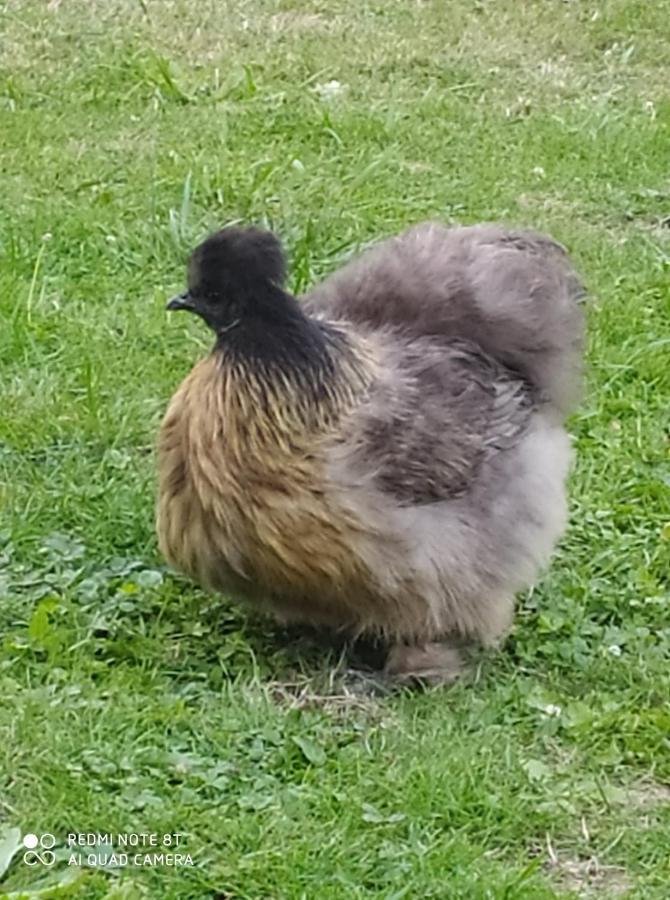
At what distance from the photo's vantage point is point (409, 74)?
28.2ft

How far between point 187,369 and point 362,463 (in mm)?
1599

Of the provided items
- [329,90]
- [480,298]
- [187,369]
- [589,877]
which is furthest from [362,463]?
[329,90]

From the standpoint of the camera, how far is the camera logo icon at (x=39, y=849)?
3.69 meters

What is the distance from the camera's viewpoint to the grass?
12.8 feet

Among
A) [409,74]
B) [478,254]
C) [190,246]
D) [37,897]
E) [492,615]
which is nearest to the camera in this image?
[37,897]

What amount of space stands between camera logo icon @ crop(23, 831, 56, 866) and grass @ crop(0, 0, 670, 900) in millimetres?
27

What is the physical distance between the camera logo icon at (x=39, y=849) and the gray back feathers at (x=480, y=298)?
5.36 feet

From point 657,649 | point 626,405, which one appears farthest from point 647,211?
point 657,649

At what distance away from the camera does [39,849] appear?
3719 mm

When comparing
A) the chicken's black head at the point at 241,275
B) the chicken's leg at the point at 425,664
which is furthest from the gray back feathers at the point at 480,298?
the chicken's leg at the point at 425,664

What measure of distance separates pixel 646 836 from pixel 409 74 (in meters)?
5.32

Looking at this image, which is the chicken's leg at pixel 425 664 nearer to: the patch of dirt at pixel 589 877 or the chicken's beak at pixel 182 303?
the patch of dirt at pixel 589 877

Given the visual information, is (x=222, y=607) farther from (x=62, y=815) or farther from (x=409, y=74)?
(x=409, y=74)

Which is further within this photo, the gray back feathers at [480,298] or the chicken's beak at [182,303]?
the gray back feathers at [480,298]
